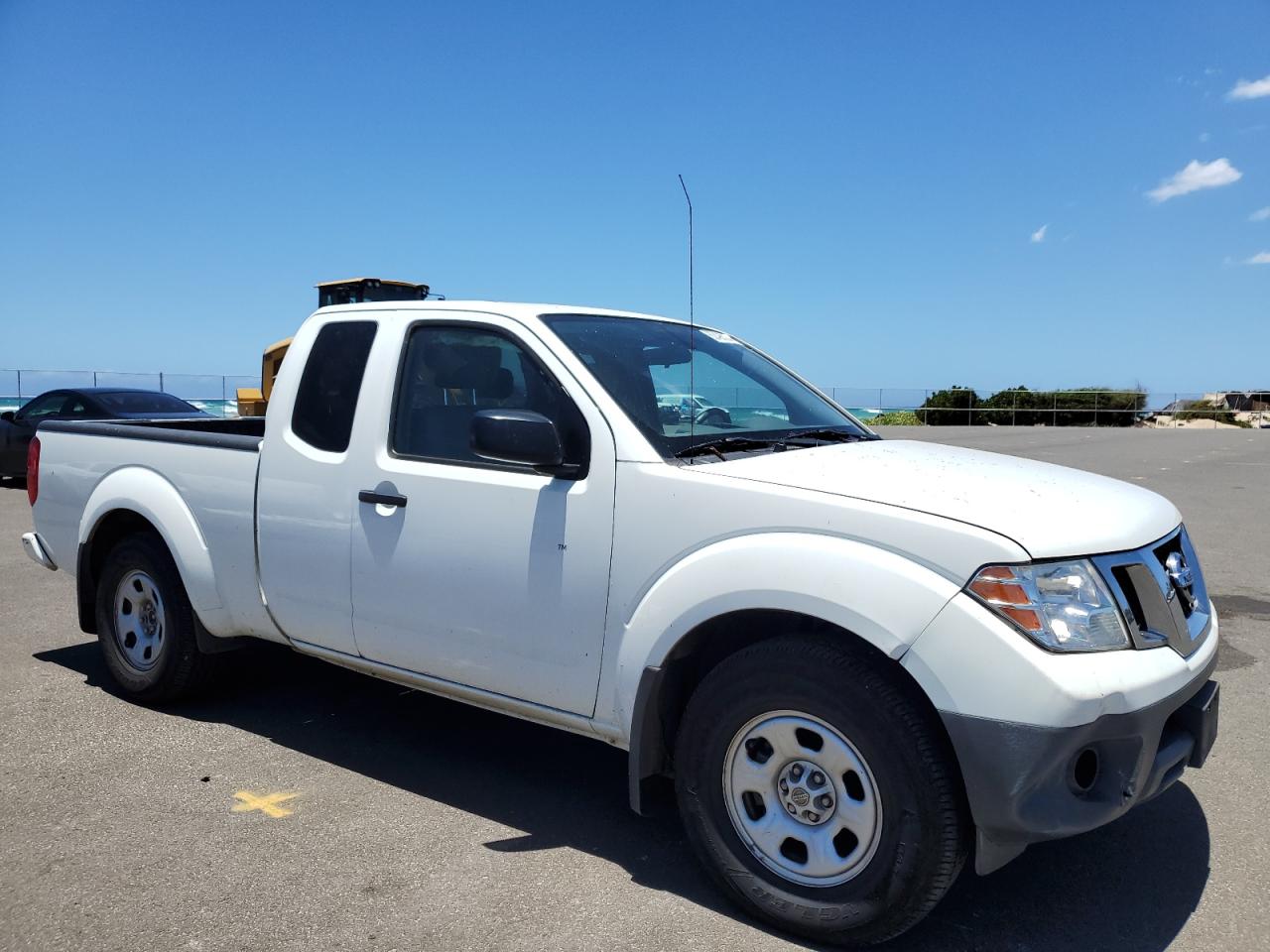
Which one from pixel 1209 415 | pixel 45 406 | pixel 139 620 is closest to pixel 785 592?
pixel 139 620

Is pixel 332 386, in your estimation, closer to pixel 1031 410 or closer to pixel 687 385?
pixel 687 385

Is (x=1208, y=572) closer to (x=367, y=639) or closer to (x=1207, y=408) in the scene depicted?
(x=367, y=639)

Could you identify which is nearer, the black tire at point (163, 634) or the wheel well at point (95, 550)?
the black tire at point (163, 634)

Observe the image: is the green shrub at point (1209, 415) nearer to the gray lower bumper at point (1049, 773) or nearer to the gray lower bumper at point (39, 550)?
the gray lower bumper at point (39, 550)

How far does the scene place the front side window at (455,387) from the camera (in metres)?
3.80

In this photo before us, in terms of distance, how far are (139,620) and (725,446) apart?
3.25 metres

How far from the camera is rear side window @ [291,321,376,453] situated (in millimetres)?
4203

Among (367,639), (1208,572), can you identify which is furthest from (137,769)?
(1208,572)

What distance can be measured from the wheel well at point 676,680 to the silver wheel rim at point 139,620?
284 cm

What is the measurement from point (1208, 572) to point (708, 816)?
6.72 meters

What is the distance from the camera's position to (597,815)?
12.8 feet

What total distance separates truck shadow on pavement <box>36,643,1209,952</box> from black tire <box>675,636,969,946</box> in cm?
21

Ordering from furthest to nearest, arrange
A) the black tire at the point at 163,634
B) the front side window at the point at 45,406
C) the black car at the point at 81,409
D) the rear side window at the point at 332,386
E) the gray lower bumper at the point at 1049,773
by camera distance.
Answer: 1. the front side window at the point at 45,406
2. the black car at the point at 81,409
3. the black tire at the point at 163,634
4. the rear side window at the point at 332,386
5. the gray lower bumper at the point at 1049,773

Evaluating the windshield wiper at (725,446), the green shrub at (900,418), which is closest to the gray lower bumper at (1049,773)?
the windshield wiper at (725,446)
